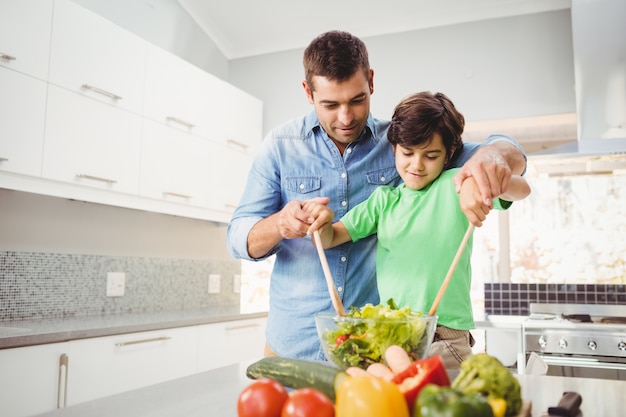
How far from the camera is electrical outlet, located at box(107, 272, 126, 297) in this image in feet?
9.23

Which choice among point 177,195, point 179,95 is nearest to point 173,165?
point 177,195

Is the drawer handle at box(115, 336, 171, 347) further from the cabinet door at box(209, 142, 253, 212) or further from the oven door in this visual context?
the oven door

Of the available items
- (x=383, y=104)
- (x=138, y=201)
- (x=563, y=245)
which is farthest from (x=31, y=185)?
(x=563, y=245)

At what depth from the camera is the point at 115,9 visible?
2932 mm

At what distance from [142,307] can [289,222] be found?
1.98 m

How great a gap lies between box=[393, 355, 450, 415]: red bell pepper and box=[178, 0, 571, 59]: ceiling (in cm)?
289

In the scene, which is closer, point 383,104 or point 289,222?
point 289,222

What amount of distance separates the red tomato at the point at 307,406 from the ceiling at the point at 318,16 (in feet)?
Result: 9.82

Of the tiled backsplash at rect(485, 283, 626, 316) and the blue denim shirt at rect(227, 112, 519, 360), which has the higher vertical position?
the blue denim shirt at rect(227, 112, 519, 360)

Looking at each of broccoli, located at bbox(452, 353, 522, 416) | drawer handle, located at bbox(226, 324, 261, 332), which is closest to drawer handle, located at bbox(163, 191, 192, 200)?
drawer handle, located at bbox(226, 324, 261, 332)

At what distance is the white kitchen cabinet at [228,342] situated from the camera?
271 centimetres

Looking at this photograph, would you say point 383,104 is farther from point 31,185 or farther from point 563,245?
point 31,185

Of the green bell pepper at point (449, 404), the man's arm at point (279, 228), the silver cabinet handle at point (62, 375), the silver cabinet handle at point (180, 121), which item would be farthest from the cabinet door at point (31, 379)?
the green bell pepper at point (449, 404)

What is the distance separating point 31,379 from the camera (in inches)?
73.7
